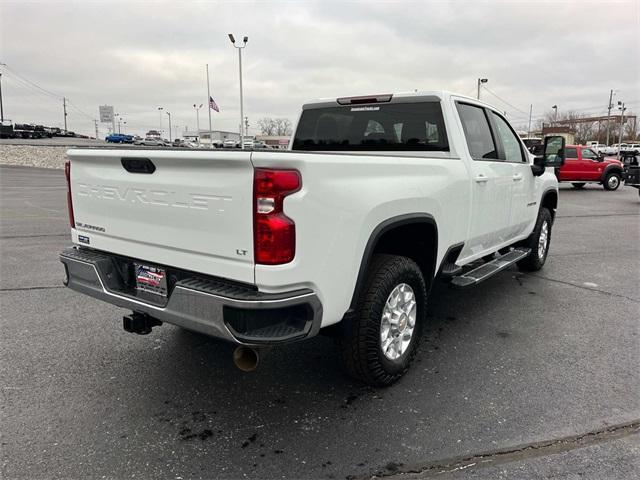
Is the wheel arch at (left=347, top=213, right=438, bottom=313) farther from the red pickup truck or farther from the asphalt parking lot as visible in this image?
the red pickup truck

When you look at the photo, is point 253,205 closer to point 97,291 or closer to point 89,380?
point 97,291

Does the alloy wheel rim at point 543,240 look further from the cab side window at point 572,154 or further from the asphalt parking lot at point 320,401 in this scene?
the cab side window at point 572,154

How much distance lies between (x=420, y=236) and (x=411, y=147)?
3.53ft

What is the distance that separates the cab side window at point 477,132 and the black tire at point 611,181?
18.8 metres

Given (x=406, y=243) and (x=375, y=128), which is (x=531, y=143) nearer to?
(x=375, y=128)

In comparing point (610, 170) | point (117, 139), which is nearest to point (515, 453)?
point (610, 170)

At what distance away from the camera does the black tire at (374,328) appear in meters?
3.04

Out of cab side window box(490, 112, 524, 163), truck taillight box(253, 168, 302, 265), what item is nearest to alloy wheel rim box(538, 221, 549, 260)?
cab side window box(490, 112, 524, 163)

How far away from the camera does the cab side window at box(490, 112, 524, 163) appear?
510cm

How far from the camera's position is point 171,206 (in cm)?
274

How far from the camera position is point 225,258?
2.57 metres

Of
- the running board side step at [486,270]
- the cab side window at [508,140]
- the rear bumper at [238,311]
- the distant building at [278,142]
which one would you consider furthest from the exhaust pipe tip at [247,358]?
the cab side window at [508,140]

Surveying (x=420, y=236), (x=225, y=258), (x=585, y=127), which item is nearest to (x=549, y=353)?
(x=420, y=236)

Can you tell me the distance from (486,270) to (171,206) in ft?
9.88
